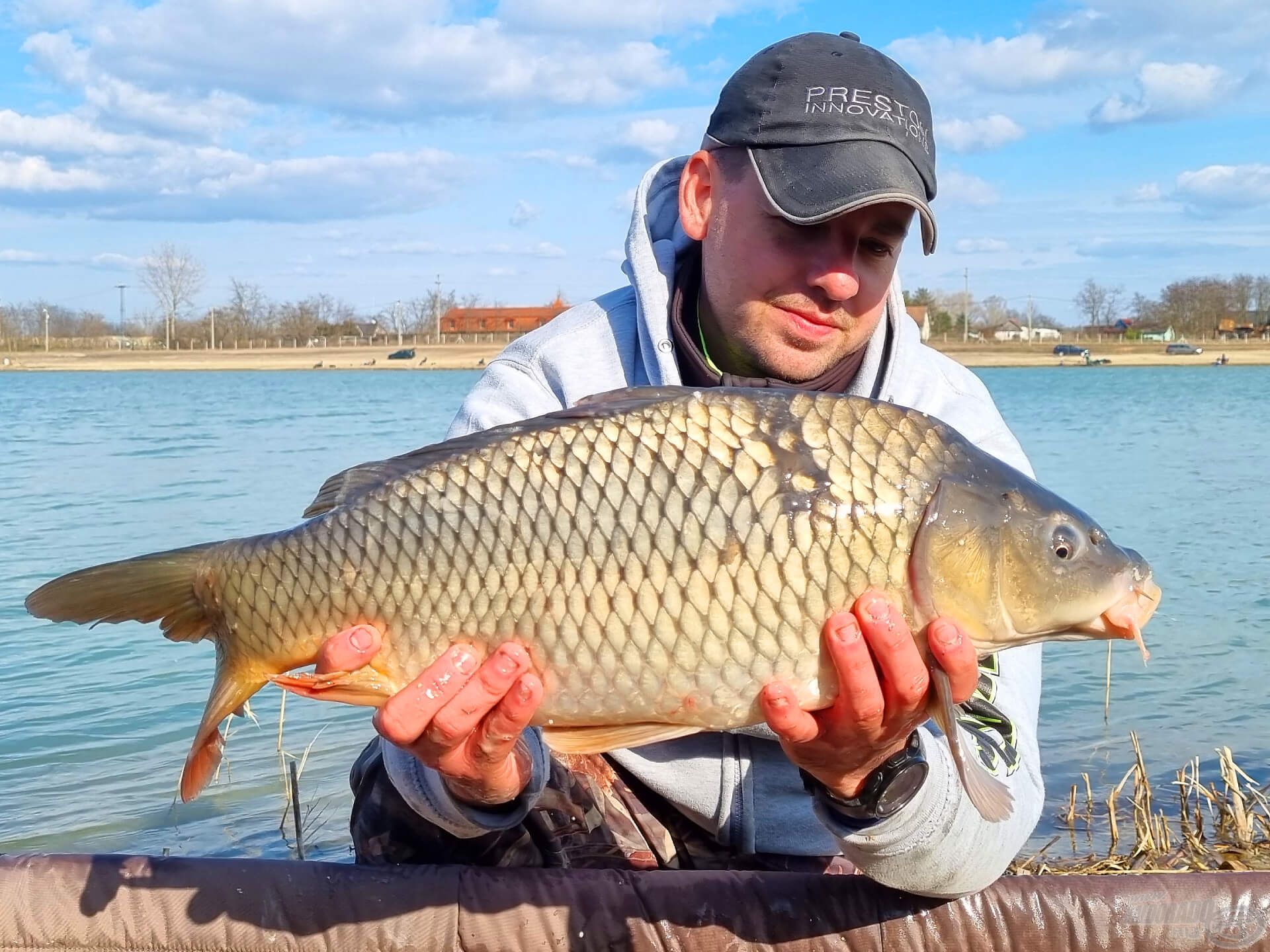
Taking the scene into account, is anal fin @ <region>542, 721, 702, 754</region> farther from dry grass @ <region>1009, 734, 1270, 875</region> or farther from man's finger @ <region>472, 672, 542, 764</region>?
dry grass @ <region>1009, 734, 1270, 875</region>

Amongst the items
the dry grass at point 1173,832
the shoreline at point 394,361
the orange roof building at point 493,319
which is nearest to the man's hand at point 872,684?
the dry grass at point 1173,832

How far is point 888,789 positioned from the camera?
5.78 ft

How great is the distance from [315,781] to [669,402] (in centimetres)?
320

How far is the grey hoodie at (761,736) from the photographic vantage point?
5.99 feet

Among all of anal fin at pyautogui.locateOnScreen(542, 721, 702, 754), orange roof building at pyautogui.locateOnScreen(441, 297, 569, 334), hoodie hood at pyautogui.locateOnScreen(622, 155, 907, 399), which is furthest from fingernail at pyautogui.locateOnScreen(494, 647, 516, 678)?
orange roof building at pyautogui.locateOnScreen(441, 297, 569, 334)

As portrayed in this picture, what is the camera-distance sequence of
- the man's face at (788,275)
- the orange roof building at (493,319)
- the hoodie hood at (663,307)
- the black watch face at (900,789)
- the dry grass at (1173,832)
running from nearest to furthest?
the black watch face at (900,789) < the man's face at (788,275) < the hoodie hood at (663,307) < the dry grass at (1173,832) < the orange roof building at (493,319)

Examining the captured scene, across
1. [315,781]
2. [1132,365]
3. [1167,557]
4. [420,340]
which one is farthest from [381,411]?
[420,340]

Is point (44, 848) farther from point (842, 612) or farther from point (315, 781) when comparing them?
point (842, 612)

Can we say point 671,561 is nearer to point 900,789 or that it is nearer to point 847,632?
point 847,632

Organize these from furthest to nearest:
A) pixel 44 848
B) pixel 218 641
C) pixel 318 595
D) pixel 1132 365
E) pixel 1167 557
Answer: pixel 1132 365 → pixel 1167 557 → pixel 44 848 → pixel 218 641 → pixel 318 595

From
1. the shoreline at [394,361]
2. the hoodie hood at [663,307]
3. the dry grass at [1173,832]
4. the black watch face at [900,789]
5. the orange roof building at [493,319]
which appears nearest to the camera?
the black watch face at [900,789]

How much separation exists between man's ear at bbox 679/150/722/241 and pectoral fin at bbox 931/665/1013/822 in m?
1.09

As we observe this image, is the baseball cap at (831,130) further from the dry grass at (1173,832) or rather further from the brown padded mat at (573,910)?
the dry grass at (1173,832)

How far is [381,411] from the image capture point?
80.3ft
